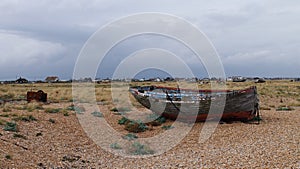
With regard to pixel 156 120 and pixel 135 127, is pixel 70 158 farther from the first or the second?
pixel 156 120

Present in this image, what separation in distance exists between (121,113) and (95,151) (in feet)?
28.9

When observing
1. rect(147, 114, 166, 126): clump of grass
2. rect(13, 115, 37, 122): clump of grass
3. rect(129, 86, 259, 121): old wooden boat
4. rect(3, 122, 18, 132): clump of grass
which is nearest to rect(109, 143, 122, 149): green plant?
rect(3, 122, 18, 132): clump of grass

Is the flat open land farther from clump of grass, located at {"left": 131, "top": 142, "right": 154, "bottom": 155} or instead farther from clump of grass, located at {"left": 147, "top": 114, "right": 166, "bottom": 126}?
clump of grass, located at {"left": 147, "top": 114, "right": 166, "bottom": 126}

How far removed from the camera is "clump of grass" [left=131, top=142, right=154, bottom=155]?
11514 millimetres

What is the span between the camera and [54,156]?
10.5m

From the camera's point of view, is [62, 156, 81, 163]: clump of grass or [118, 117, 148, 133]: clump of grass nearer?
[62, 156, 81, 163]: clump of grass

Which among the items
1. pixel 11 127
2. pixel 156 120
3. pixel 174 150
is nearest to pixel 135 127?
pixel 156 120

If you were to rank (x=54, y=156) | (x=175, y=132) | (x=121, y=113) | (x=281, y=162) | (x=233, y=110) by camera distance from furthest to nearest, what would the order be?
(x=121, y=113) < (x=233, y=110) < (x=175, y=132) < (x=54, y=156) < (x=281, y=162)

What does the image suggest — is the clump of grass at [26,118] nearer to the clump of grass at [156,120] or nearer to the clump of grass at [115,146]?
the clump of grass at [115,146]

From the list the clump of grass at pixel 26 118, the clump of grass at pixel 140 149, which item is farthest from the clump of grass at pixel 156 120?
the clump of grass at pixel 26 118

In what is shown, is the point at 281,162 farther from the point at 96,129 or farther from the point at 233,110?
the point at 96,129

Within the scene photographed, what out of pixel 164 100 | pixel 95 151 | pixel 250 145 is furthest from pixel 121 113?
pixel 250 145

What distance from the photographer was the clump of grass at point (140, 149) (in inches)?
453

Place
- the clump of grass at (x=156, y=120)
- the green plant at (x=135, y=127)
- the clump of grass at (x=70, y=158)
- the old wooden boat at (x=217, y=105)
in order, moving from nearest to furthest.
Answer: the clump of grass at (x=70, y=158) < the green plant at (x=135, y=127) < the old wooden boat at (x=217, y=105) < the clump of grass at (x=156, y=120)
